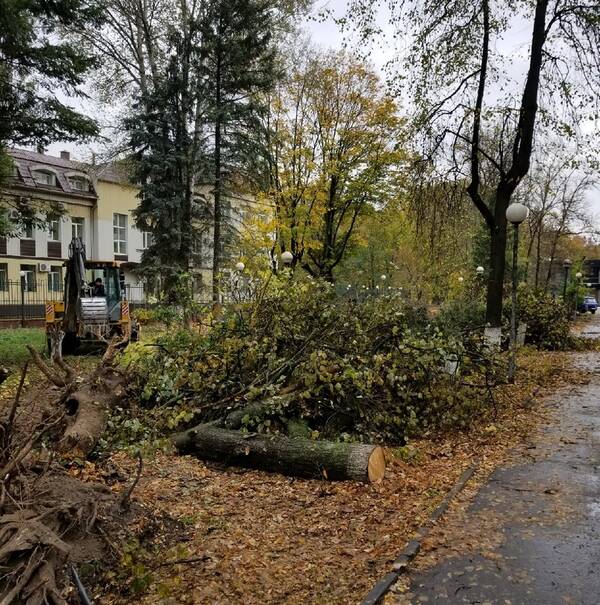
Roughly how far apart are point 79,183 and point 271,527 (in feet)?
115

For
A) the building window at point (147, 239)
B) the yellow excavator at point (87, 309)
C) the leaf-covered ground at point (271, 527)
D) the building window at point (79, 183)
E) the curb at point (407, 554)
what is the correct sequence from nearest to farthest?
the curb at point (407, 554)
the leaf-covered ground at point (271, 527)
the yellow excavator at point (87, 309)
the building window at point (147, 239)
the building window at point (79, 183)

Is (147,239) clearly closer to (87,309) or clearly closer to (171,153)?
(171,153)

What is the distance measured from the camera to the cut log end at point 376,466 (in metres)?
5.36

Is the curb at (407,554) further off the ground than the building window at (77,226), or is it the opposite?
the building window at (77,226)

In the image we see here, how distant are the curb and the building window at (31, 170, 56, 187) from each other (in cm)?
3393

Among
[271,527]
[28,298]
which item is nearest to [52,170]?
[28,298]

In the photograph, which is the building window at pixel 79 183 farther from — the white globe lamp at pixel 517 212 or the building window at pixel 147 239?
the white globe lamp at pixel 517 212

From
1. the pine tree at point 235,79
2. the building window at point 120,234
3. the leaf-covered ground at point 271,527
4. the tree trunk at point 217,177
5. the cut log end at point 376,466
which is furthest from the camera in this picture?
the building window at point 120,234

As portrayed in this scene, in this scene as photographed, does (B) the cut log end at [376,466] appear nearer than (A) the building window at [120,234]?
Yes

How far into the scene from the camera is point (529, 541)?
4.10 metres

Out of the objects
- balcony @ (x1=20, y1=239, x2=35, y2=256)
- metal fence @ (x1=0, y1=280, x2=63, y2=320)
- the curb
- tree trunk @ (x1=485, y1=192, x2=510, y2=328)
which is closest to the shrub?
tree trunk @ (x1=485, y1=192, x2=510, y2=328)

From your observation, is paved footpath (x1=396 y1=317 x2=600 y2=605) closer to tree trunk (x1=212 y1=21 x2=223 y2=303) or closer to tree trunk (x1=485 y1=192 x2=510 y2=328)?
tree trunk (x1=485 y1=192 x2=510 y2=328)

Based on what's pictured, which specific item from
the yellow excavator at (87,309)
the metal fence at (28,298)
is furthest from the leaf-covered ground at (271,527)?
the metal fence at (28,298)

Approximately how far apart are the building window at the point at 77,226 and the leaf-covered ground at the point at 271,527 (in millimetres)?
31197
